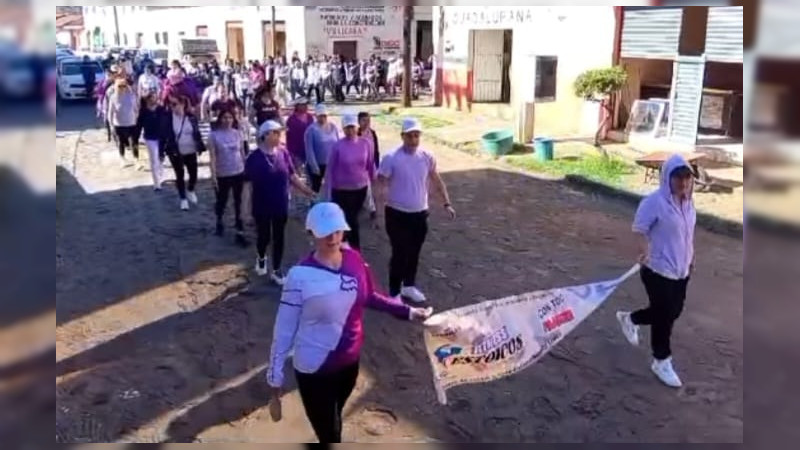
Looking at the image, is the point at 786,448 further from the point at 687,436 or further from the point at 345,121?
the point at 345,121

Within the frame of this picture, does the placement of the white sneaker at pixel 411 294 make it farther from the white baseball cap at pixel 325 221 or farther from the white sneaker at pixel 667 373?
the white baseball cap at pixel 325 221

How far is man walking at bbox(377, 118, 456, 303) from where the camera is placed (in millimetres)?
5168

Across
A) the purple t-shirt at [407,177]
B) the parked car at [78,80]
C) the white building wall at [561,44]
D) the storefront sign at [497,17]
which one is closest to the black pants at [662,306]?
the purple t-shirt at [407,177]

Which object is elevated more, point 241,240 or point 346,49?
point 346,49

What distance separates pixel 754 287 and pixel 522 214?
287 cm

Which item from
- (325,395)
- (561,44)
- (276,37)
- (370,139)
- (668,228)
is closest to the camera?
(325,395)

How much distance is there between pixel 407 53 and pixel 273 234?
96.1 inches

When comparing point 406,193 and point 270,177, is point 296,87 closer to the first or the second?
point 270,177

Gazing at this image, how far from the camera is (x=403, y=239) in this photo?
17.7 feet

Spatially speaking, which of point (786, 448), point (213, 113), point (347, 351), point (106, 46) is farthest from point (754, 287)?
point (106, 46)

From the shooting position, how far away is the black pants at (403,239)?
17.4 ft

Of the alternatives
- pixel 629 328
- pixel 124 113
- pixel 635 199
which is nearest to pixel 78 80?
pixel 124 113

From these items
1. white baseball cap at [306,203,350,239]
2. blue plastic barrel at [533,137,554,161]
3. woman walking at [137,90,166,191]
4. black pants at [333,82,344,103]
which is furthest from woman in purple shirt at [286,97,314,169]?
white baseball cap at [306,203,350,239]

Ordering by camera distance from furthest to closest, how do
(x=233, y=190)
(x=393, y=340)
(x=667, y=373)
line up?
1. (x=233, y=190)
2. (x=393, y=340)
3. (x=667, y=373)
